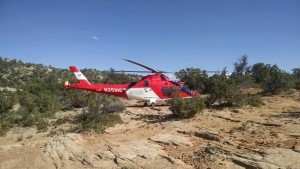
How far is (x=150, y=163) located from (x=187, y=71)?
24.3 meters

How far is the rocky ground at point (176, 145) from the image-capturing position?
921 cm

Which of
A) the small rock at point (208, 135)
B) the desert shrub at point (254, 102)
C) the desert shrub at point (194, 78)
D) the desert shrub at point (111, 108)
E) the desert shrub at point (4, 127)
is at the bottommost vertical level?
the desert shrub at point (4, 127)

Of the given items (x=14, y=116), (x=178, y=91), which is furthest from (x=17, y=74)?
(x=178, y=91)

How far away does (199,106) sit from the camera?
1477 centimetres

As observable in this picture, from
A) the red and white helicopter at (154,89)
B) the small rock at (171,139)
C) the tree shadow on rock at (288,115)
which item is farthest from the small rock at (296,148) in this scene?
the red and white helicopter at (154,89)

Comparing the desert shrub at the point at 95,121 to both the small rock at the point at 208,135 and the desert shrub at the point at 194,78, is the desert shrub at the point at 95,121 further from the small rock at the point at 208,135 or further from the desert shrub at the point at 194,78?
the desert shrub at the point at 194,78

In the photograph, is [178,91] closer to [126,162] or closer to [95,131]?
[95,131]

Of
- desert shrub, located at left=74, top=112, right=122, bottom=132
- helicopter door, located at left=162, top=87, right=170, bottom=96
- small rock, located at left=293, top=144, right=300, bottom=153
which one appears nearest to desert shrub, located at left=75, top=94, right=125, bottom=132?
desert shrub, located at left=74, top=112, right=122, bottom=132

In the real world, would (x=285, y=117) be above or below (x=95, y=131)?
above

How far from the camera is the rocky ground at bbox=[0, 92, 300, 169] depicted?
921 centimetres

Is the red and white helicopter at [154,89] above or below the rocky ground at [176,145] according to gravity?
above

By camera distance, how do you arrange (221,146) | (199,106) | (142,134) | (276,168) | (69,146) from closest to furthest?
(276,168) → (221,146) → (69,146) → (142,134) → (199,106)

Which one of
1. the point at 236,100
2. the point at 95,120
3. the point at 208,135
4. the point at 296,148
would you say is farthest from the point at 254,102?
the point at 95,120

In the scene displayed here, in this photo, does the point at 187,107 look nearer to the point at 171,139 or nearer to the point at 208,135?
the point at 208,135
